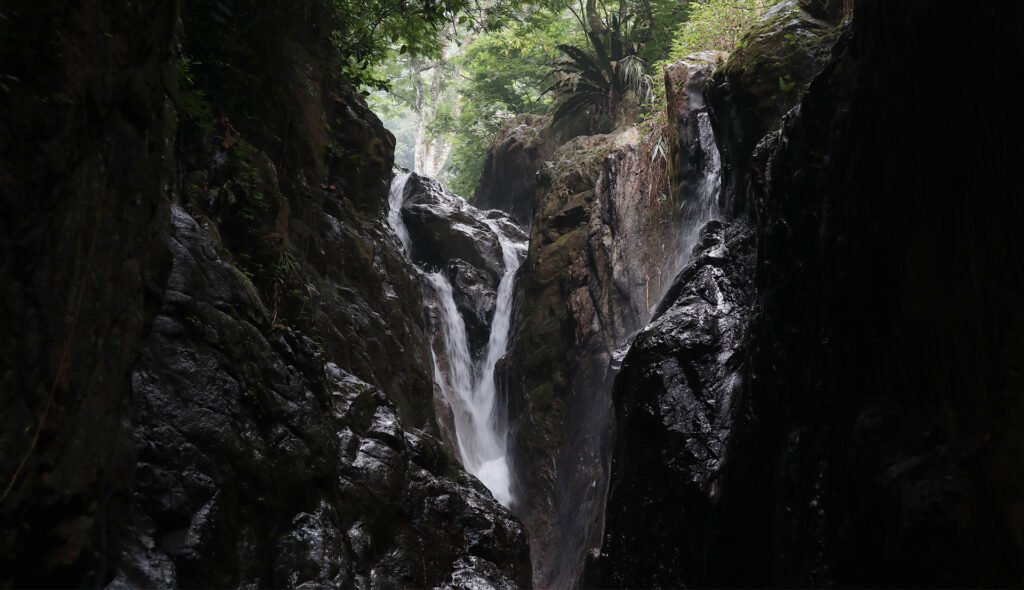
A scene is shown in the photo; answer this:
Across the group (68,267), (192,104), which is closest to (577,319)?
(192,104)

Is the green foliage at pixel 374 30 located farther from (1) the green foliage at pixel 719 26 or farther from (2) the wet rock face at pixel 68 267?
(2) the wet rock face at pixel 68 267

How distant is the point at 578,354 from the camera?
11836mm

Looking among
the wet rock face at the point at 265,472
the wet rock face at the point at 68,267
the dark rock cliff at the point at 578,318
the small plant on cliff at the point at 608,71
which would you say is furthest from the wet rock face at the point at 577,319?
the wet rock face at the point at 68,267

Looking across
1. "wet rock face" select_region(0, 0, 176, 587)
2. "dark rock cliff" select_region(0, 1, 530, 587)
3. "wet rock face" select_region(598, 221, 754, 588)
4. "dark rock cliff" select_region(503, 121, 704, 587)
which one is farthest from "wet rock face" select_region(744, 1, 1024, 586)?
"dark rock cliff" select_region(503, 121, 704, 587)

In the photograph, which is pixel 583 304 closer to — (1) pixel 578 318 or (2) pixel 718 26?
(1) pixel 578 318

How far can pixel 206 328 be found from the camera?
4492mm

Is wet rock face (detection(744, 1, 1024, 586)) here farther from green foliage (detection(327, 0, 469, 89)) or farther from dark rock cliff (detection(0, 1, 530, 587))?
green foliage (detection(327, 0, 469, 89))

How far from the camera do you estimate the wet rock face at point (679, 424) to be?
5.63 m

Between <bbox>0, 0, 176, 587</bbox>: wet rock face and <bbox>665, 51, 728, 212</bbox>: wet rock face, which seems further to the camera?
<bbox>665, 51, 728, 212</bbox>: wet rock face

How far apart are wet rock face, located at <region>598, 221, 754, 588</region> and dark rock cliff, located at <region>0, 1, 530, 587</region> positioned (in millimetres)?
1162

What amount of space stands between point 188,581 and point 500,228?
1397 centimetres

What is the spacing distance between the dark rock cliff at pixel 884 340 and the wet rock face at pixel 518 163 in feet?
43.1

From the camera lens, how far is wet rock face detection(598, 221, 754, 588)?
5.63m

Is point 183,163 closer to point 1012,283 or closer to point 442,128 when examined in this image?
point 1012,283
